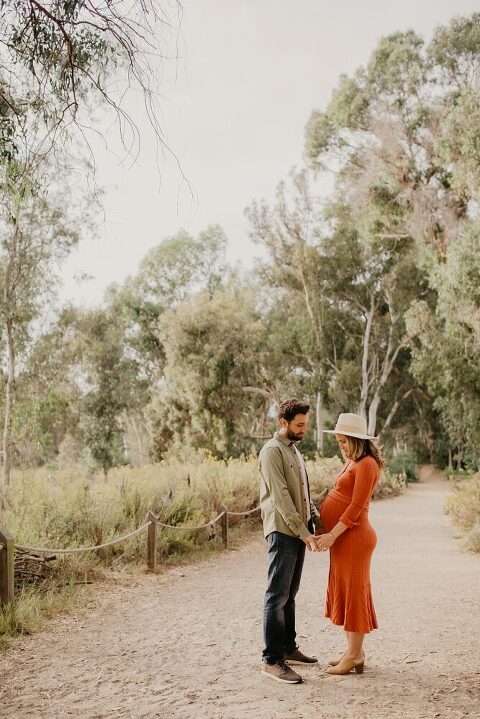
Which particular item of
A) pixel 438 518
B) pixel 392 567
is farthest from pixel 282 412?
pixel 438 518

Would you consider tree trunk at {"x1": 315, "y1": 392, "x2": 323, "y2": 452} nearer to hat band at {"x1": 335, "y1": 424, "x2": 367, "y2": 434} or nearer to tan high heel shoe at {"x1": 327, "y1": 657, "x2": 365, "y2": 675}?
tan high heel shoe at {"x1": 327, "y1": 657, "x2": 365, "y2": 675}

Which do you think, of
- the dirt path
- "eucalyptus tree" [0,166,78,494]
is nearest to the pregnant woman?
the dirt path

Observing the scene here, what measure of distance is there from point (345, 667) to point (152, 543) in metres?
4.86

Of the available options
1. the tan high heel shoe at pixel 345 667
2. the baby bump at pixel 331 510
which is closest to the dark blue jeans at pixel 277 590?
the baby bump at pixel 331 510

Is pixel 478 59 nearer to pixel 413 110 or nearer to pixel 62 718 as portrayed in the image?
pixel 413 110

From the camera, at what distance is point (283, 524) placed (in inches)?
178

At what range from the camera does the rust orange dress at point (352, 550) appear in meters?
4.44

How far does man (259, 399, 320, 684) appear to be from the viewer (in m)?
4.50

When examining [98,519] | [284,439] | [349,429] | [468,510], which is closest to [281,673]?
[284,439]

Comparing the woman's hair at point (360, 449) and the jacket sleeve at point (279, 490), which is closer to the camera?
the jacket sleeve at point (279, 490)

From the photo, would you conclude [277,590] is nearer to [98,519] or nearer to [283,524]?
[283,524]

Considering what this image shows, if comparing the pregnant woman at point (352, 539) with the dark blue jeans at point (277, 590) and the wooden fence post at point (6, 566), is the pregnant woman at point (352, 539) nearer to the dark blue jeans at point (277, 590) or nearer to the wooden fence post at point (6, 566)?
the dark blue jeans at point (277, 590)

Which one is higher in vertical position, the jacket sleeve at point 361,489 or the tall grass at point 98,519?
the jacket sleeve at point 361,489

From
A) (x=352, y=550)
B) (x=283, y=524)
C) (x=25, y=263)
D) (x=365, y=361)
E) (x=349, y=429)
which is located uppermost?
(x=25, y=263)
